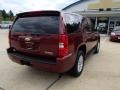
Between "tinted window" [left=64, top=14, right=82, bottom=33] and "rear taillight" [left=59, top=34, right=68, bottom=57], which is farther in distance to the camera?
"tinted window" [left=64, top=14, right=82, bottom=33]

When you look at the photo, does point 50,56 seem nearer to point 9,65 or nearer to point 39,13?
point 39,13

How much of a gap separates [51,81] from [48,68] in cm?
72

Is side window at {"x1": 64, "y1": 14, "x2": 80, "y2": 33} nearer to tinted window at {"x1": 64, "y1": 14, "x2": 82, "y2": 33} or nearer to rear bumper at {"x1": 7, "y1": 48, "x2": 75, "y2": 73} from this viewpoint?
tinted window at {"x1": 64, "y1": 14, "x2": 82, "y2": 33}

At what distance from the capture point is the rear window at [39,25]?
372 centimetres

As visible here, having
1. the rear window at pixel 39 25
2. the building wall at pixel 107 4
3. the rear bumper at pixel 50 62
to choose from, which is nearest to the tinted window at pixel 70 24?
the rear window at pixel 39 25

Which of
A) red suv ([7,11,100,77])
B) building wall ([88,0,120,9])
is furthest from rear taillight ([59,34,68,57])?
building wall ([88,0,120,9])

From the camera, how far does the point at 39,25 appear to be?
392cm

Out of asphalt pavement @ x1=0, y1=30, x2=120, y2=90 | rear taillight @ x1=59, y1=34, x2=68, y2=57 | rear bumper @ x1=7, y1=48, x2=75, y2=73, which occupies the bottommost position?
asphalt pavement @ x1=0, y1=30, x2=120, y2=90

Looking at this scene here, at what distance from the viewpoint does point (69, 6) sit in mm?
29250

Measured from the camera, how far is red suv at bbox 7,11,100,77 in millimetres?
3633

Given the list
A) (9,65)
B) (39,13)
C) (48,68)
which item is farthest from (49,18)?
(9,65)

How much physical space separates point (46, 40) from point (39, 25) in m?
0.48

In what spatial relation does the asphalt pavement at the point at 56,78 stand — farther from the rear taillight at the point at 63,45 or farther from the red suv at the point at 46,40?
the rear taillight at the point at 63,45

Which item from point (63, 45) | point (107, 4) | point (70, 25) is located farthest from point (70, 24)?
point (107, 4)
